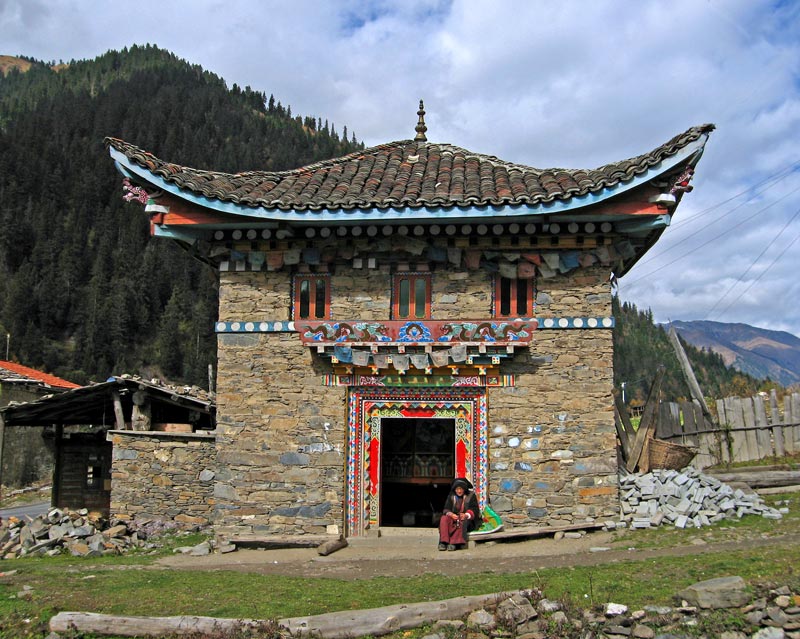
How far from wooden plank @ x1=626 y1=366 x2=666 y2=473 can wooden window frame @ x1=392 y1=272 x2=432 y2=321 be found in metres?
4.75

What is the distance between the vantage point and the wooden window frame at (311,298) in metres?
13.3

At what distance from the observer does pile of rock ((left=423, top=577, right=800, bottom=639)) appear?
7.60 metres

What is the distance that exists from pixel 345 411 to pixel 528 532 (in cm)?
345

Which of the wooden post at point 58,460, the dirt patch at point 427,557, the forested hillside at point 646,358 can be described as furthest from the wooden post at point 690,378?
the forested hillside at point 646,358

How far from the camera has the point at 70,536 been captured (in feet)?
44.8

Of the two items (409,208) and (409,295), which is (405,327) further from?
(409,208)

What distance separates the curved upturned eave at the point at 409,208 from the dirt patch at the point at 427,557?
16.2 feet

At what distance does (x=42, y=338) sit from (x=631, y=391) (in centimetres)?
5970

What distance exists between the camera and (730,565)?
9102mm

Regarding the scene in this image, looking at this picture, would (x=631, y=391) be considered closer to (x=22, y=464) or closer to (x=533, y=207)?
(x=22, y=464)

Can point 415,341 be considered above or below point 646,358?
below

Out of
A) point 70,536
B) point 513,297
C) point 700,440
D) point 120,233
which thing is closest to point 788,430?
point 700,440

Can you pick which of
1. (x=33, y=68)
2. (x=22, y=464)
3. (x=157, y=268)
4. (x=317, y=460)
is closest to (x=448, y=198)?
(x=317, y=460)

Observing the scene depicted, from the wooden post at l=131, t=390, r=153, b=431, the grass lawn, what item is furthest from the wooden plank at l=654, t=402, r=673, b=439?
the wooden post at l=131, t=390, r=153, b=431
